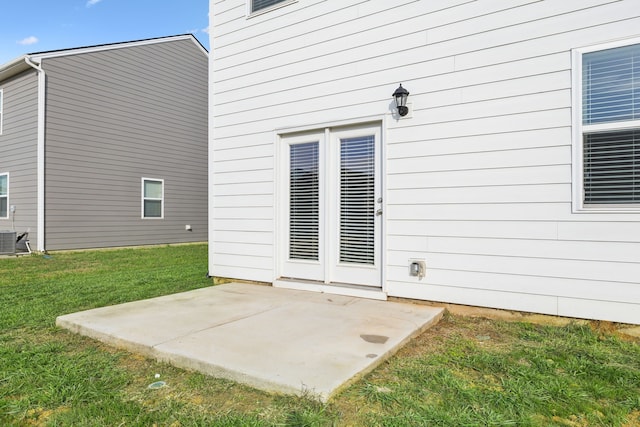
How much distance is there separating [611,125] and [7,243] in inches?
436

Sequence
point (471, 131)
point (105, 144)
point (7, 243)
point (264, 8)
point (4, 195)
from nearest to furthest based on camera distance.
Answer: point (471, 131) → point (264, 8) → point (7, 243) → point (4, 195) → point (105, 144)

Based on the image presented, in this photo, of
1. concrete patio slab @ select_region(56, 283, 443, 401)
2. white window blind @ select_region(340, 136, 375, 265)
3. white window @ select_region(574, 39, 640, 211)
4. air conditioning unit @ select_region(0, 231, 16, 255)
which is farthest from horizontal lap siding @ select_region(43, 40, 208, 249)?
white window @ select_region(574, 39, 640, 211)

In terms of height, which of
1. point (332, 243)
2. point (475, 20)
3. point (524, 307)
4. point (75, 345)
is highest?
point (475, 20)

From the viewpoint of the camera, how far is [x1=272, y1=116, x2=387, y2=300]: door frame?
4.11 m

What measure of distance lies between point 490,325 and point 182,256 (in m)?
7.24

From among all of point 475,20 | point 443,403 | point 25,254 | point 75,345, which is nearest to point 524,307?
point 443,403

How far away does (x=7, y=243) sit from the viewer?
8.82 meters

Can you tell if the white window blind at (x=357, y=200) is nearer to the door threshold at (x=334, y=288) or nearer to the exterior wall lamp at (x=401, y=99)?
the door threshold at (x=334, y=288)

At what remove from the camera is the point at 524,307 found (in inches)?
135

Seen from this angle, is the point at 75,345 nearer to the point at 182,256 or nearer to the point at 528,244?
the point at 528,244

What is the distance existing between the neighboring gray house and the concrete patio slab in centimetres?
684

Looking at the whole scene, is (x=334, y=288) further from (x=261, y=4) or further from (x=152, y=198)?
(x=152, y=198)

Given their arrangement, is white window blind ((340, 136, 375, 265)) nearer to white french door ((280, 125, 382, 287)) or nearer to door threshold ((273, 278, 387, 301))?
white french door ((280, 125, 382, 287))

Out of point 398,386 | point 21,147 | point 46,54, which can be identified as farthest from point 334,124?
point 21,147
